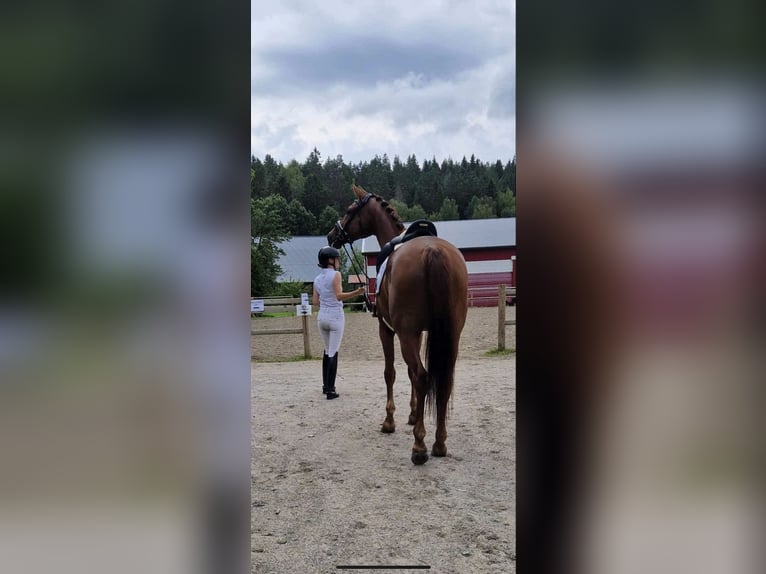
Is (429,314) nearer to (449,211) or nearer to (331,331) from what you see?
(331,331)

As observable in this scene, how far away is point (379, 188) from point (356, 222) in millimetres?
41131

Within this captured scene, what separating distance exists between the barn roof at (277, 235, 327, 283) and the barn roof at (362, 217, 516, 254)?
20.0 ft

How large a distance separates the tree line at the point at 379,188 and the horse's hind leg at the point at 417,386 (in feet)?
75.0

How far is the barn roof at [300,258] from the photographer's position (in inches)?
1072

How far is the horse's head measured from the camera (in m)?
5.03

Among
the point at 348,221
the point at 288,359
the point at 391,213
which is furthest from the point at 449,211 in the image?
the point at 391,213

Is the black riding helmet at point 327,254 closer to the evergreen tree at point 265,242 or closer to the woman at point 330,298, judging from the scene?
the woman at point 330,298

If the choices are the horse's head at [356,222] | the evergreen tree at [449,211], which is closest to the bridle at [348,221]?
the horse's head at [356,222]

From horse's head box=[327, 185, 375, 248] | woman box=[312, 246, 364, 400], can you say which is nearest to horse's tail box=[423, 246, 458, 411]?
horse's head box=[327, 185, 375, 248]

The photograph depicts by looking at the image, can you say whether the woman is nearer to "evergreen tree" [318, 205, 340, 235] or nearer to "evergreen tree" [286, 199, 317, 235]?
"evergreen tree" [318, 205, 340, 235]
